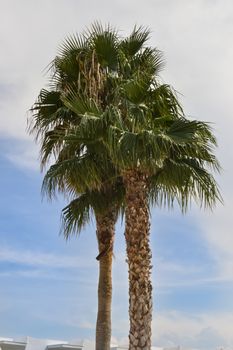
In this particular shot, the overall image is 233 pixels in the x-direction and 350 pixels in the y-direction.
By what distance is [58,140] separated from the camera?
13227mm

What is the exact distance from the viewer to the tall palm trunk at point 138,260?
10648mm

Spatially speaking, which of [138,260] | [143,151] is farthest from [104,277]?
[143,151]

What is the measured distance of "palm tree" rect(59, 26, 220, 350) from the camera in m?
10.8

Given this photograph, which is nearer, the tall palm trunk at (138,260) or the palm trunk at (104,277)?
the tall palm trunk at (138,260)

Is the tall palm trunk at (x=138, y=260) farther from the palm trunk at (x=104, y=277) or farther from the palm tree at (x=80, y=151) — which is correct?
the palm trunk at (x=104, y=277)

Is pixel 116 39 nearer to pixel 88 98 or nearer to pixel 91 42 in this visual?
pixel 91 42

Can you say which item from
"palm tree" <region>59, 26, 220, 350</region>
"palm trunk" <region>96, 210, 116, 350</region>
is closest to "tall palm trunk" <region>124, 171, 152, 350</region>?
"palm tree" <region>59, 26, 220, 350</region>

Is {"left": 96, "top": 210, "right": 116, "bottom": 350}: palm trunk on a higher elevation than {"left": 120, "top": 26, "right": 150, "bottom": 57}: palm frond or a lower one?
lower

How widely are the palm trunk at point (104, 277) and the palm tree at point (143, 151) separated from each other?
2.08m

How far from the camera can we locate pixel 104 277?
1334 cm

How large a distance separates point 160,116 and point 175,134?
0.98 meters

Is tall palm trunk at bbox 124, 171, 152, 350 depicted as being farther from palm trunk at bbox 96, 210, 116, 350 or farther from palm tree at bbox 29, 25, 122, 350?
palm trunk at bbox 96, 210, 116, 350

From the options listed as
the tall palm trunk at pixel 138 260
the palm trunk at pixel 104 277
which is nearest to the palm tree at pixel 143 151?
the tall palm trunk at pixel 138 260

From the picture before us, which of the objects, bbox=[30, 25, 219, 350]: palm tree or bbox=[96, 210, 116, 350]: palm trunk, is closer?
bbox=[30, 25, 219, 350]: palm tree
